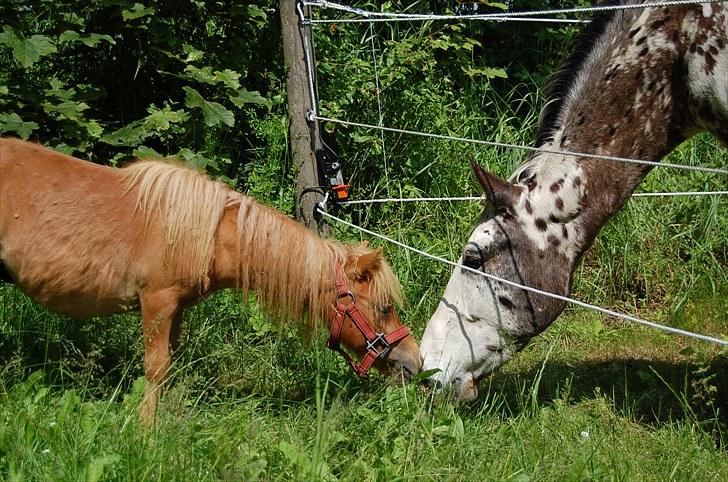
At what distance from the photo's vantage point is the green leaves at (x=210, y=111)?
4.31 metres

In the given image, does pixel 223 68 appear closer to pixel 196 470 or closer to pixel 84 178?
pixel 84 178

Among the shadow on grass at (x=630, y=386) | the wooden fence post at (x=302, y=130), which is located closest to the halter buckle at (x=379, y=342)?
the shadow on grass at (x=630, y=386)

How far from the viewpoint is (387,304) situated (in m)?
3.72

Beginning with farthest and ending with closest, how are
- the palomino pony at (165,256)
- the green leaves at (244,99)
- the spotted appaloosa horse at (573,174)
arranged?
the green leaves at (244,99) → the palomino pony at (165,256) → the spotted appaloosa horse at (573,174)

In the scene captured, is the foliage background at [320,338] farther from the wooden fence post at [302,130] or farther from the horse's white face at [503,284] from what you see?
the wooden fence post at [302,130]

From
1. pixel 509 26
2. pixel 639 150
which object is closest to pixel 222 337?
pixel 639 150

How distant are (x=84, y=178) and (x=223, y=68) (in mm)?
1595

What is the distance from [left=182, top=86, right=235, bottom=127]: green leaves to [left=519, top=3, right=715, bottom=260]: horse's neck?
1.68 meters

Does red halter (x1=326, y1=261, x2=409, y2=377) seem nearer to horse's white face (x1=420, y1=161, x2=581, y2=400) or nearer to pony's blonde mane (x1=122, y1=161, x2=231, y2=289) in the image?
horse's white face (x1=420, y1=161, x2=581, y2=400)

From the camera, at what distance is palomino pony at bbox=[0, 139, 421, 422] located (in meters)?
3.54

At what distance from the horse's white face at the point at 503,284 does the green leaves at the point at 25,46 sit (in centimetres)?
219

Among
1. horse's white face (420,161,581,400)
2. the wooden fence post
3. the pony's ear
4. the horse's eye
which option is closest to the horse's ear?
horse's white face (420,161,581,400)

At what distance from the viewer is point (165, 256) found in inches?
139

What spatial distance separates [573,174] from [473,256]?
1.91 ft
